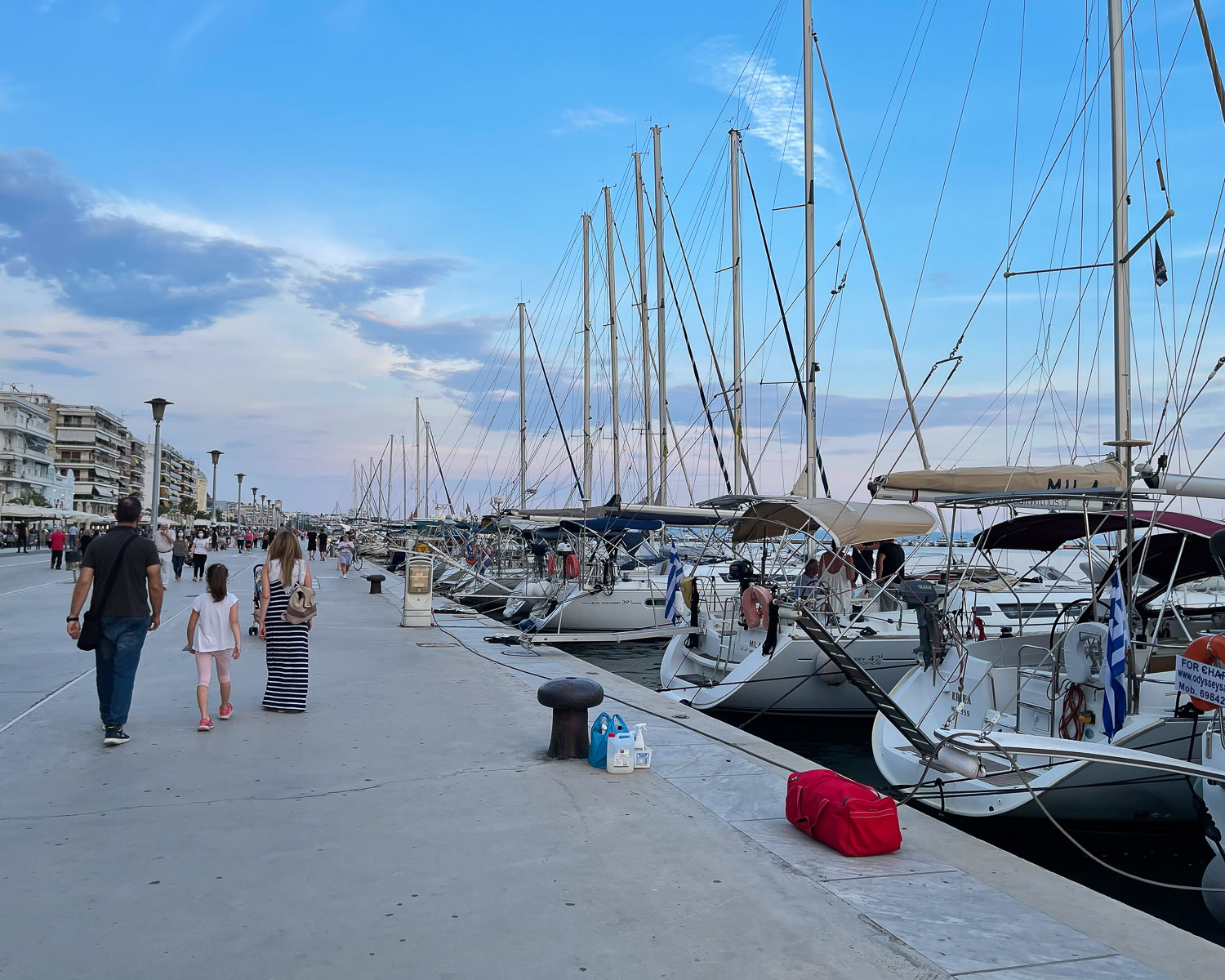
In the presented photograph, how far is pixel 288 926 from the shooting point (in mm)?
4230

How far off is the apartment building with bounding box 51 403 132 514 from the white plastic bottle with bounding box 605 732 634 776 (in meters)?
148

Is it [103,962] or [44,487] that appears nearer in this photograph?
[103,962]

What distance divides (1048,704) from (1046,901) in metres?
5.29

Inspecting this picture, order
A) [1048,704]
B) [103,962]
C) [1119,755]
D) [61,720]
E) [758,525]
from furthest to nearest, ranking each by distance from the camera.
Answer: [758,525]
[1048,704]
[61,720]
[1119,755]
[103,962]

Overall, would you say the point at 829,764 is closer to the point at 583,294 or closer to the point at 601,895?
the point at 601,895

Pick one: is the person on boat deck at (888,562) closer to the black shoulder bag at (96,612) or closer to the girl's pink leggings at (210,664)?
the girl's pink leggings at (210,664)

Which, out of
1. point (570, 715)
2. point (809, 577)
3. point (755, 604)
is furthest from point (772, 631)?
point (570, 715)

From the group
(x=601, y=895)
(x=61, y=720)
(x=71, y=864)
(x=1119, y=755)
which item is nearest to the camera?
(x=601, y=895)

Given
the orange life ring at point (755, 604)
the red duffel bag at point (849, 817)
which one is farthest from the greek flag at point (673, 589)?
the red duffel bag at point (849, 817)

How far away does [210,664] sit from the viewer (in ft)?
28.0

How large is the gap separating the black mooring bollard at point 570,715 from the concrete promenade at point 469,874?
239mm

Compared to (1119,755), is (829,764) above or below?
below

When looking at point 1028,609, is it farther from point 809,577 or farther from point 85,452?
point 85,452

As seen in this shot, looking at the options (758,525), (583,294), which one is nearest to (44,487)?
(583,294)
